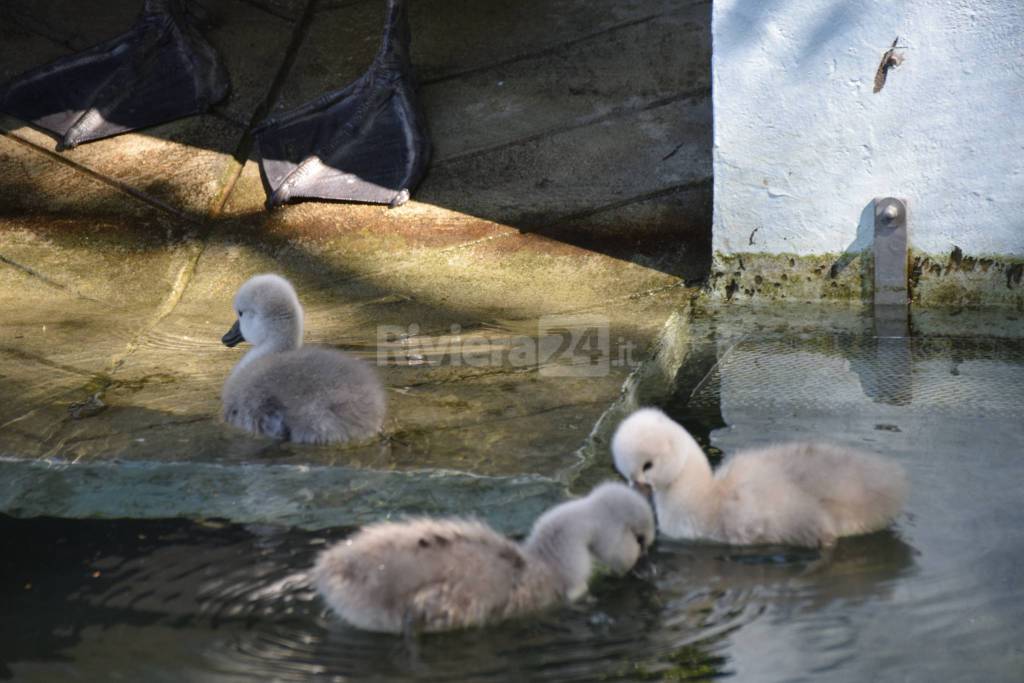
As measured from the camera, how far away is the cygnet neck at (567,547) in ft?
9.53

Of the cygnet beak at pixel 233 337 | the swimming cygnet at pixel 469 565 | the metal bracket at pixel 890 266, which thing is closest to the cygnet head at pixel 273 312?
the cygnet beak at pixel 233 337

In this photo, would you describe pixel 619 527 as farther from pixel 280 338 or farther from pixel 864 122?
pixel 864 122

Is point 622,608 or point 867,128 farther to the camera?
point 867,128

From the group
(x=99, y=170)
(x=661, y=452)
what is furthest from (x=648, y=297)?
(x=99, y=170)

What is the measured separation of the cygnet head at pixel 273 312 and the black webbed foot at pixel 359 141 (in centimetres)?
143

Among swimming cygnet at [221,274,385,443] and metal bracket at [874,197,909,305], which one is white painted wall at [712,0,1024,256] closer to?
metal bracket at [874,197,909,305]

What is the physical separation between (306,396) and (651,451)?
105cm

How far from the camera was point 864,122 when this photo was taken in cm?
450

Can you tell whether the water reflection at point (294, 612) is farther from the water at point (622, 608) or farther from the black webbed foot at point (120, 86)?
the black webbed foot at point (120, 86)

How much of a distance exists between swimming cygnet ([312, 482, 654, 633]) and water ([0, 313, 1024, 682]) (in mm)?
47

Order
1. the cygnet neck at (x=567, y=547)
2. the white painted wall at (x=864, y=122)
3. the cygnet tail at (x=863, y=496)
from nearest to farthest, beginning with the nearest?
the cygnet neck at (x=567, y=547), the cygnet tail at (x=863, y=496), the white painted wall at (x=864, y=122)

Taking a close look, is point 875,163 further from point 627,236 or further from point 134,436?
point 134,436

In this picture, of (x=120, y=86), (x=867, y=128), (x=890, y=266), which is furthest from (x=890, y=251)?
(x=120, y=86)

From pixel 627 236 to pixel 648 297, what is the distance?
0.47 m
